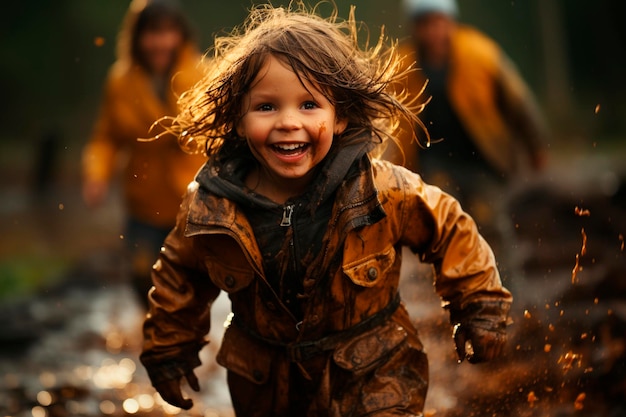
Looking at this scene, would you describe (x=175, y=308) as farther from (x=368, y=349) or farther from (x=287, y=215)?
(x=368, y=349)

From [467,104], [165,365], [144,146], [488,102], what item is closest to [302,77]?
[165,365]

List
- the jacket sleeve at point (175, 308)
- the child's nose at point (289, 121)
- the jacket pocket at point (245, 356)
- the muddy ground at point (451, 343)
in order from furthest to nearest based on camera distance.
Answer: the muddy ground at point (451, 343) → the jacket sleeve at point (175, 308) → the jacket pocket at point (245, 356) → the child's nose at point (289, 121)

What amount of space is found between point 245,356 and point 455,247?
0.80 m

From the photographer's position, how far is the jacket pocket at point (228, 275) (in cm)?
349

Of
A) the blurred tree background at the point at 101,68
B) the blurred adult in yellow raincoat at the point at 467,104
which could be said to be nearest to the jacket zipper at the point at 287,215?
the blurred adult in yellow raincoat at the point at 467,104

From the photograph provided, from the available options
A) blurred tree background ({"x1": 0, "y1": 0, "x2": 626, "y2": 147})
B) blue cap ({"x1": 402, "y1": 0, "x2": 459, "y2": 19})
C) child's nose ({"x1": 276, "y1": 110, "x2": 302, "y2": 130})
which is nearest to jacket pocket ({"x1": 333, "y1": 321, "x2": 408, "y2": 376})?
child's nose ({"x1": 276, "y1": 110, "x2": 302, "y2": 130})

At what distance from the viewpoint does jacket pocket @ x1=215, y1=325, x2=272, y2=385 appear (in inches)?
142

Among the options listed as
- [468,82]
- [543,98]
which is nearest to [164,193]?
[468,82]

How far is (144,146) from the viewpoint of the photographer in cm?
702

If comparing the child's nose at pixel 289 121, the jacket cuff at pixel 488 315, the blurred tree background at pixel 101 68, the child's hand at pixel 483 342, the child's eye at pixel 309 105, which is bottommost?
the blurred tree background at pixel 101 68

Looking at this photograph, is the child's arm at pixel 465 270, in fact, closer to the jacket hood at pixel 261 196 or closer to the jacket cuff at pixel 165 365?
the jacket hood at pixel 261 196

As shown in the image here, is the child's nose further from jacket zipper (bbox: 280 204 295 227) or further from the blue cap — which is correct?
the blue cap

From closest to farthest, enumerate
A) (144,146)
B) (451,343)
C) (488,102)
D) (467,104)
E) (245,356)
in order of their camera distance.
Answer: (245,356) → (451,343) → (144,146) → (467,104) → (488,102)

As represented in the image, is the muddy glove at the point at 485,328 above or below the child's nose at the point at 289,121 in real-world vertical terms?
below
